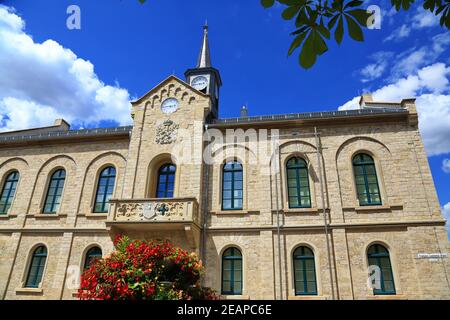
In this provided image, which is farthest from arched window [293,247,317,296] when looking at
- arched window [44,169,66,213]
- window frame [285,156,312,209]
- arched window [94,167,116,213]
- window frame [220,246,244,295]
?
arched window [44,169,66,213]

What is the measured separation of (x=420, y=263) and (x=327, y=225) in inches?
146

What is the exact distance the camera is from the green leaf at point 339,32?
2.21 metres

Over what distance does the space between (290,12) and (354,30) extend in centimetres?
51

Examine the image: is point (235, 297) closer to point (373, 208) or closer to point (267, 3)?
point (373, 208)

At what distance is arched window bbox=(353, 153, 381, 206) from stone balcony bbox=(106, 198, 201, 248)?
7624 mm

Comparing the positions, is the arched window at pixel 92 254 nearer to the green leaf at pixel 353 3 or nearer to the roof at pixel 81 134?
the roof at pixel 81 134

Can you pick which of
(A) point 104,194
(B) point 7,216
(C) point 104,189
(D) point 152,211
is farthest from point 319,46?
(B) point 7,216

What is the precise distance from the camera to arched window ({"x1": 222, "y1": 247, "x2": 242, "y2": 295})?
12941 mm

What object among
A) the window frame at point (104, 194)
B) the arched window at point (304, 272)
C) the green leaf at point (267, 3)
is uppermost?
the window frame at point (104, 194)

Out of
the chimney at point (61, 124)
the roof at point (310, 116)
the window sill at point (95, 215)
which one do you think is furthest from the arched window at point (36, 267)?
the roof at point (310, 116)

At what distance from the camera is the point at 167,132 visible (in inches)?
628

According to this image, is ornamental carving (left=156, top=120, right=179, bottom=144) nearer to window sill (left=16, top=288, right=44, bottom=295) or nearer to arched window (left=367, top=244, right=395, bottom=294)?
window sill (left=16, top=288, right=44, bottom=295)

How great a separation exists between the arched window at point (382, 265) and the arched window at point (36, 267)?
1530 cm
